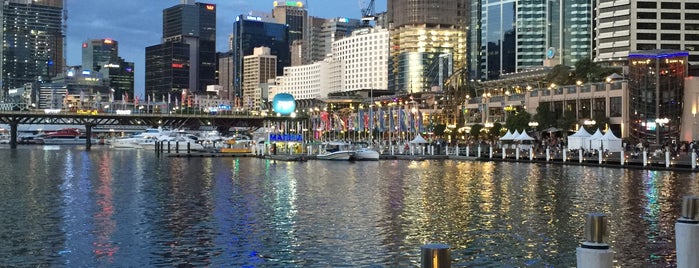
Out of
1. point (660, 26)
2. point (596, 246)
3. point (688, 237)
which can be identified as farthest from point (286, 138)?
point (596, 246)

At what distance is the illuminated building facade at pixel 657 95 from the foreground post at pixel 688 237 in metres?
105

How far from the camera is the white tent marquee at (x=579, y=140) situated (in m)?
91.8

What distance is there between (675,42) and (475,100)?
4981cm

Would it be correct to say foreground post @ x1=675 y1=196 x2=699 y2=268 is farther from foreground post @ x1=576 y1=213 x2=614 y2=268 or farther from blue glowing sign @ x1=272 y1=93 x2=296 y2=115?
blue glowing sign @ x1=272 y1=93 x2=296 y2=115

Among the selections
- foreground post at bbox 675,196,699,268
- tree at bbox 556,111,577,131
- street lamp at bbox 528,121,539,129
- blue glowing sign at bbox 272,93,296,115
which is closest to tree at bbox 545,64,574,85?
street lamp at bbox 528,121,539,129

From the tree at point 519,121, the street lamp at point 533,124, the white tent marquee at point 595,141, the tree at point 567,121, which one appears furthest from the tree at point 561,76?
the white tent marquee at point 595,141

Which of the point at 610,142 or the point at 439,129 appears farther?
the point at 439,129

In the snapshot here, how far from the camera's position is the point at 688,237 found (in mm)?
12266

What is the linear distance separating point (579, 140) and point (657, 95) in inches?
914

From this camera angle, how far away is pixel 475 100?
160500 mm

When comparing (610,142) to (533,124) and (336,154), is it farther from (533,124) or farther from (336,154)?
(336,154)

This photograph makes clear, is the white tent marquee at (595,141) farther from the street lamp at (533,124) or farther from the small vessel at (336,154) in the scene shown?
the small vessel at (336,154)

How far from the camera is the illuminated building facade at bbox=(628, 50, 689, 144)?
11125cm

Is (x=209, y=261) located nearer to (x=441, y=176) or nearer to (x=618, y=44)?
(x=441, y=176)
